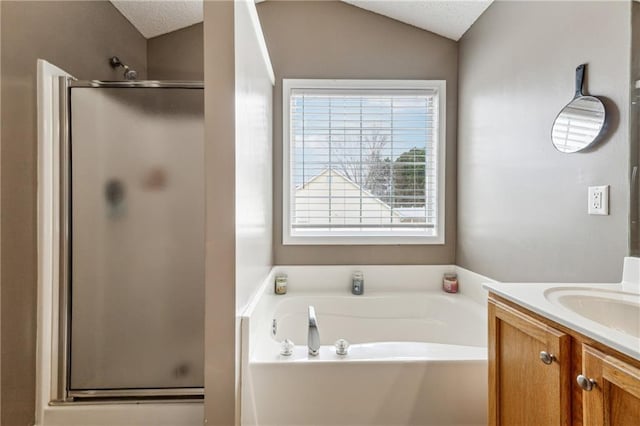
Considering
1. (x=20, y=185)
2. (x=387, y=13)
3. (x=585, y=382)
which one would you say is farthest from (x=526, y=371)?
(x=387, y=13)

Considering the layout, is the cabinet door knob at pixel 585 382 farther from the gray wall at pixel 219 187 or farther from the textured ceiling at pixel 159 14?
the textured ceiling at pixel 159 14

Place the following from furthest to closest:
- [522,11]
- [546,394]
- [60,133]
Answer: [522,11]
[60,133]
[546,394]

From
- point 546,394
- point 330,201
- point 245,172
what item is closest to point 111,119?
point 245,172

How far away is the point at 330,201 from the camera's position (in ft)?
8.04

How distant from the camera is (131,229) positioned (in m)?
1.55

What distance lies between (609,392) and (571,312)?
21 cm

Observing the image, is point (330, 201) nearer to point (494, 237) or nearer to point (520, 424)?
point (494, 237)

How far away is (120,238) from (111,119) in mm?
587

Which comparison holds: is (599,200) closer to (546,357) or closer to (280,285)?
(546,357)

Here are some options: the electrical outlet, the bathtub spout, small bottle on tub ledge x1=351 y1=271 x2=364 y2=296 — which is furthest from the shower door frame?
the electrical outlet

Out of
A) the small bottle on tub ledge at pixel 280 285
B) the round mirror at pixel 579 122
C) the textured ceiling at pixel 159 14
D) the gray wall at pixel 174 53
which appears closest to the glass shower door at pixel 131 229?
the small bottle on tub ledge at pixel 280 285

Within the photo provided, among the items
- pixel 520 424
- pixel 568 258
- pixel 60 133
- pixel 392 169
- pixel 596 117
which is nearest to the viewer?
pixel 520 424

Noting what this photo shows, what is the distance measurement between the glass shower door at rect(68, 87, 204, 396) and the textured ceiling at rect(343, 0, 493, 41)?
155 centimetres

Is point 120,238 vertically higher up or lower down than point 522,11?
lower down
